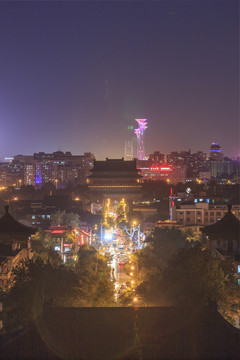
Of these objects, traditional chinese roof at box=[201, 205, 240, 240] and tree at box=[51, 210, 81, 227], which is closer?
traditional chinese roof at box=[201, 205, 240, 240]

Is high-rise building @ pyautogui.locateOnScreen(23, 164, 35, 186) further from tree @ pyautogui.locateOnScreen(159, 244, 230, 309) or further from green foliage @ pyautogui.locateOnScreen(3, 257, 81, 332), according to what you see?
tree @ pyautogui.locateOnScreen(159, 244, 230, 309)

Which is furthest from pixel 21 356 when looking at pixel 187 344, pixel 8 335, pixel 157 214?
pixel 157 214

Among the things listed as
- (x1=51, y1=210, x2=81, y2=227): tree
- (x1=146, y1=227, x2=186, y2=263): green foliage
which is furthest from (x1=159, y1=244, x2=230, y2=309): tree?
(x1=51, y1=210, x2=81, y2=227): tree

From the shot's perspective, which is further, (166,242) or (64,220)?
(64,220)

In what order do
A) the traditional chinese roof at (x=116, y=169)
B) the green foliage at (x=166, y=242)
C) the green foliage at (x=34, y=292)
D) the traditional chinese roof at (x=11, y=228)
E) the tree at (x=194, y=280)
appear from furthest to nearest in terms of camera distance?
the traditional chinese roof at (x=116, y=169)
the green foliage at (x=166, y=242)
the traditional chinese roof at (x=11, y=228)
the tree at (x=194, y=280)
the green foliage at (x=34, y=292)

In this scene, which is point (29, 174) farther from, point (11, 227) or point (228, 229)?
point (228, 229)

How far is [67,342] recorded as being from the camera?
18.4ft

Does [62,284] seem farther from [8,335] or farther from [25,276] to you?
[8,335]

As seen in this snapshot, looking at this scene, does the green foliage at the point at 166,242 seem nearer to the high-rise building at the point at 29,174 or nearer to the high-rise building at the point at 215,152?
the high-rise building at the point at 29,174

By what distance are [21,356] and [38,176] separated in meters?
65.6

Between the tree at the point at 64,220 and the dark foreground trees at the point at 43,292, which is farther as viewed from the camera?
the tree at the point at 64,220

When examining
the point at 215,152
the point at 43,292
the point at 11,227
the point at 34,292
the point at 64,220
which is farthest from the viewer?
the point at 215,152

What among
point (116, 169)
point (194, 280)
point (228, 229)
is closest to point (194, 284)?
point (194, 280)

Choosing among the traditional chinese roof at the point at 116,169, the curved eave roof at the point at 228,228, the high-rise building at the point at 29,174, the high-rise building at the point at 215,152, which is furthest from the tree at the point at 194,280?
the high-rise building at the point at 215,152
